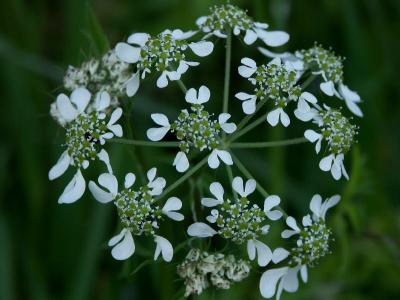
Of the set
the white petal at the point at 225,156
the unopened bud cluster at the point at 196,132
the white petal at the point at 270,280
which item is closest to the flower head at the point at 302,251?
the white petal at the point at 270,280

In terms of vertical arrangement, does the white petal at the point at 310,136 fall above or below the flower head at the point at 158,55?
below

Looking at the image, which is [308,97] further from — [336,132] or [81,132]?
[81,132]

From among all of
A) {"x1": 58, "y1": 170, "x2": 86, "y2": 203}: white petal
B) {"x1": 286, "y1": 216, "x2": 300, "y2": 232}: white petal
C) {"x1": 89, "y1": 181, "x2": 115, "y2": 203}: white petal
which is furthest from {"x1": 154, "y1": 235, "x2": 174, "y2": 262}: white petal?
{"x1": 286, "y1": 216, "x2": 300, "y2": 232}: white petal

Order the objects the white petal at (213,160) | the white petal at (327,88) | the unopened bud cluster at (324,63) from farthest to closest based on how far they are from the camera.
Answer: the unopened bud cluster at (324,63) < the white petal at (327,88) < the white petal at (213,160)

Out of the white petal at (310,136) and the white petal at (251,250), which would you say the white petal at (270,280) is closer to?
the white petal at (251,250)

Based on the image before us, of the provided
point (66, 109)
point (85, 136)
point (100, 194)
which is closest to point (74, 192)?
point (100, 194)

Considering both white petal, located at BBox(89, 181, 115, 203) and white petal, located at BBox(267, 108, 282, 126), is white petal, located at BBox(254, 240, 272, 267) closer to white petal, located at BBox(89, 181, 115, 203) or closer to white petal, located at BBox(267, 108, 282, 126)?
white petal, located at BBox(267, 108, 282, 126)
